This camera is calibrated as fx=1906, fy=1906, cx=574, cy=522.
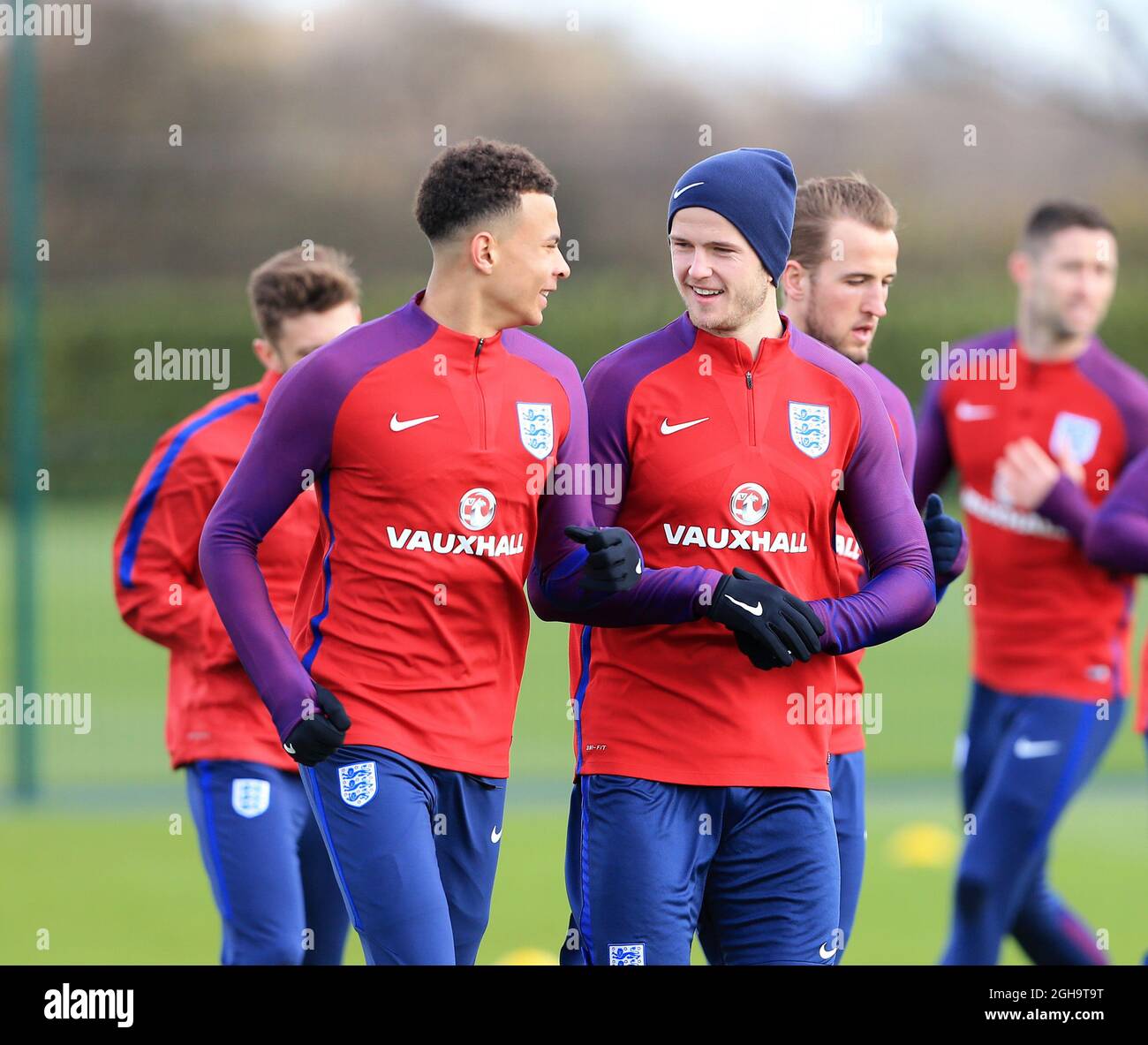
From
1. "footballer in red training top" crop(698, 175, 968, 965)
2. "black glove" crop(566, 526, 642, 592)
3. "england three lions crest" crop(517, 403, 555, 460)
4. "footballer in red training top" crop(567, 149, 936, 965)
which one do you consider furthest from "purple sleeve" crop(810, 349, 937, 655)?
"england three lions crest" crop(517, 403, 555, 460)

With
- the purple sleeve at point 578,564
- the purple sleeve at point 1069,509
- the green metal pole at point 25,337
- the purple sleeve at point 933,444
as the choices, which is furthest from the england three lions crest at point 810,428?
the green metal pole at point 25,337

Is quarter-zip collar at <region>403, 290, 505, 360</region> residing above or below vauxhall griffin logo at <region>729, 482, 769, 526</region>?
above

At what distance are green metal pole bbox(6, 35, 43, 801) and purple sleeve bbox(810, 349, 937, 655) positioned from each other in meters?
6.84

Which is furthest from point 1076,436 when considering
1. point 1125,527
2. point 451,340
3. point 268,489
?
point 268,489

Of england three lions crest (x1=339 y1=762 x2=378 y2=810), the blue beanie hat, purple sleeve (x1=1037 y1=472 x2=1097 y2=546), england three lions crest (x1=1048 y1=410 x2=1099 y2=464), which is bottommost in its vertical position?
england three lions crest (x1=339 y1=762 x2=378 y2=810)

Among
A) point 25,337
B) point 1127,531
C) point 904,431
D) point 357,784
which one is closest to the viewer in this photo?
point 357,784

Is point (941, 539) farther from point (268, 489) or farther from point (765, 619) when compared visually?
point (268, 489)

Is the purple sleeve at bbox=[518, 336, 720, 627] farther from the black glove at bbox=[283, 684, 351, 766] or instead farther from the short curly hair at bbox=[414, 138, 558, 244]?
the black glove at bbox=[283, 684, 351, 766]

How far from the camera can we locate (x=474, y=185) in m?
4.11

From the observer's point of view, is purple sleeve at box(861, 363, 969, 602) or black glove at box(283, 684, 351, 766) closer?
black glove at box(283, 684, 351, 766)

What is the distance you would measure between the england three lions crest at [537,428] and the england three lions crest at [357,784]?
0.76 m

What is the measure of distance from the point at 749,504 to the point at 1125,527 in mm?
2139

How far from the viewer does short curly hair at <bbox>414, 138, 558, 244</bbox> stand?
4.10 meters

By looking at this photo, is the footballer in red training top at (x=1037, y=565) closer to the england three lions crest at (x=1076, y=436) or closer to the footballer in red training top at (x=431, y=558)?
the england three lions crest at (x=1076, y=436)
